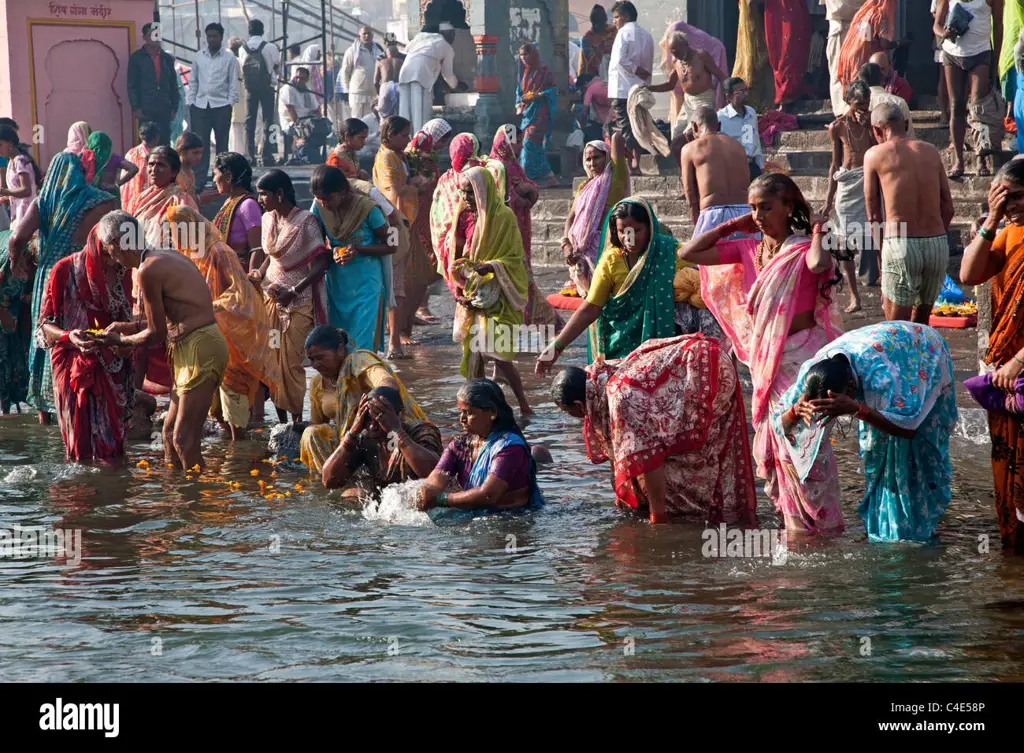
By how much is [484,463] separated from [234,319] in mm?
2733

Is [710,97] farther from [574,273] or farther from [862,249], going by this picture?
[574,273]

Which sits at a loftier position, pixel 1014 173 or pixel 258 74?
pixel 258 74

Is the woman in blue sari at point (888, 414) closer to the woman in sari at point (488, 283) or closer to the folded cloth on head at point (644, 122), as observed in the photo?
the woman in sari at point (488, 283)

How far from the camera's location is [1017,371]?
18.9ft

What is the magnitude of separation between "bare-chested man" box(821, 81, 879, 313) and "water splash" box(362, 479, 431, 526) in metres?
5.46

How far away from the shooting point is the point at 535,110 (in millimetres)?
18016

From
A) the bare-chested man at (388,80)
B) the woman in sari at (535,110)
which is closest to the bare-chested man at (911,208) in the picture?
the woman in sari at (535,110)

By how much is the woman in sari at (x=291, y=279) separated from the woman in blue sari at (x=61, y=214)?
1.01 meters

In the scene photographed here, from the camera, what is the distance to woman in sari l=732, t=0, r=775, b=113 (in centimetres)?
1642

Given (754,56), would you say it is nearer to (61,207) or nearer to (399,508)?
(61,207)

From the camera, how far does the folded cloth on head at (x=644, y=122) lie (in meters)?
15.4

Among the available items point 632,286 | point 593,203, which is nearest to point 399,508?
point 632,286

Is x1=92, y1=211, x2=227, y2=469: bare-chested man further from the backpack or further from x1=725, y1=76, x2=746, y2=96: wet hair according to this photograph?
the backpack

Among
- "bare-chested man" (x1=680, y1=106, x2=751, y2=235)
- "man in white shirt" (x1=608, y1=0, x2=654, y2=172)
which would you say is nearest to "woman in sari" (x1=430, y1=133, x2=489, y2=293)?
"bare-chested man" (x1=680, y1=106, x2=751, y2=235)
